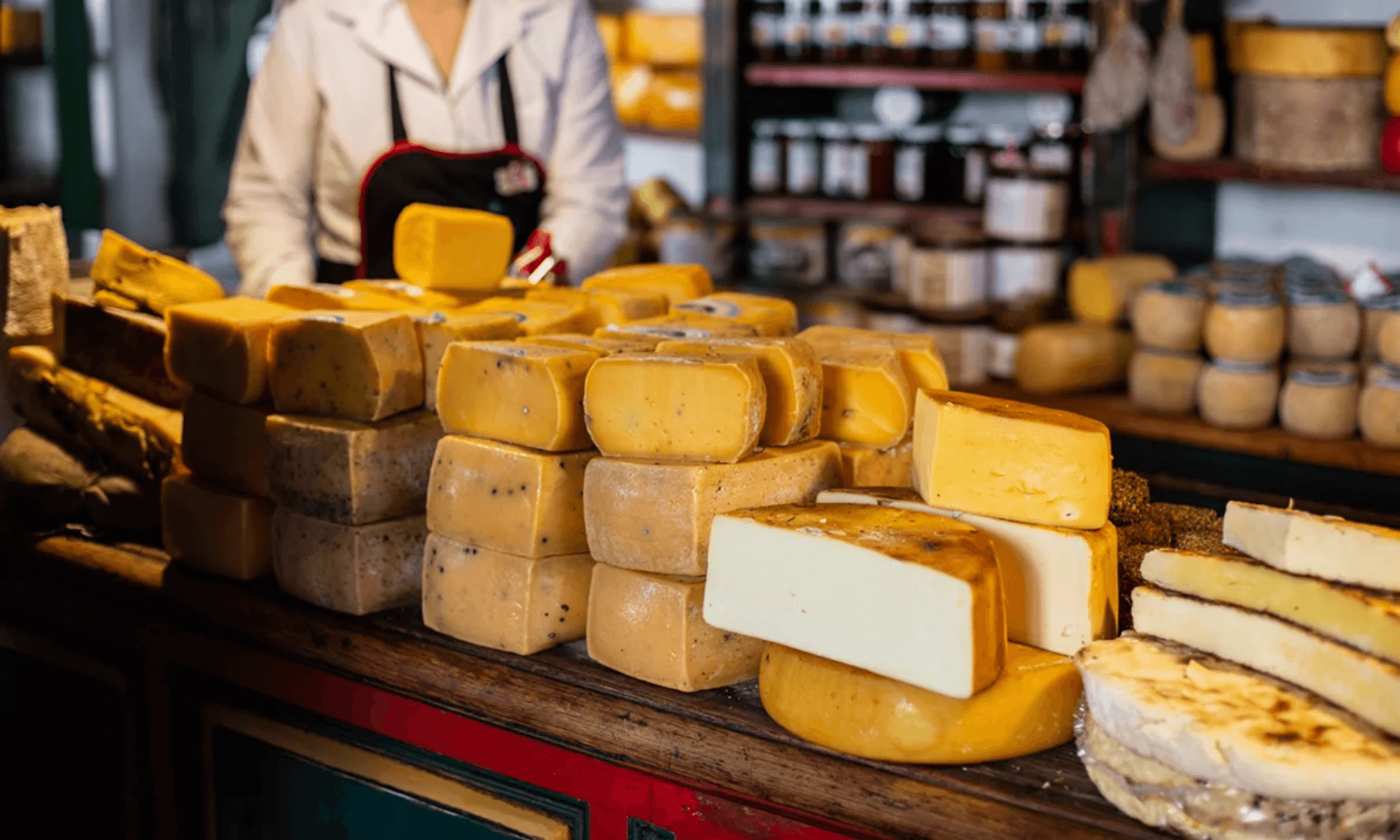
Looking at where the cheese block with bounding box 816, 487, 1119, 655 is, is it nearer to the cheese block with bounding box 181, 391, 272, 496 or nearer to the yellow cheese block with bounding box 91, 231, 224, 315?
the cheese block with bounding box 181, 391, 272, 496

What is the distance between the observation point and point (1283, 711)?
1124mm

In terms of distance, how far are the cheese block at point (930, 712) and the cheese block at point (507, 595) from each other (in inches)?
11.5

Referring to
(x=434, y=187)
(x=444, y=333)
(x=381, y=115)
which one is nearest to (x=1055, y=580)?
(x=444, y=333)

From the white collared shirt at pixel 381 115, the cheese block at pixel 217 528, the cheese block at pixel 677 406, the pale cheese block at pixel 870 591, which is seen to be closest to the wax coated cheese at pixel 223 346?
the cheese block at pixel 217 528

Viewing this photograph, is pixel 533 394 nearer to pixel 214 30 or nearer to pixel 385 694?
pixel 385 694

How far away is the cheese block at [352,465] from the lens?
5.18 feet

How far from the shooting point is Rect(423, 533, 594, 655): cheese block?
59.3 inches

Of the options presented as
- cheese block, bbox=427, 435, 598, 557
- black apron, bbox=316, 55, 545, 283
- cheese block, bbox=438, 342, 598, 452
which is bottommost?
cheese block, bbox=427, 435, 598, 557

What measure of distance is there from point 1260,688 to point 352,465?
939mm

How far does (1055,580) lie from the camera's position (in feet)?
4.36

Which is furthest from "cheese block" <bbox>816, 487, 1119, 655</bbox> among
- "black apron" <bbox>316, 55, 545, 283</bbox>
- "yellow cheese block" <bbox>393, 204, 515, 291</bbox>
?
"black apron" <bbox>316, 55, 545, 283</bbox>

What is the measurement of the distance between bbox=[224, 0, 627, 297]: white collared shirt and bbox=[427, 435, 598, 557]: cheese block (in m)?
1.32

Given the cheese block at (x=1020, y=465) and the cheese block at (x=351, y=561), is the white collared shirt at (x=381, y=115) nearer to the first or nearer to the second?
the cheese block at (x=351, y=561)

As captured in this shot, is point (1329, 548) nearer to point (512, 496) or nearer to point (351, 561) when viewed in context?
point (512, 496)
